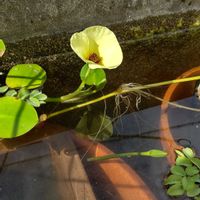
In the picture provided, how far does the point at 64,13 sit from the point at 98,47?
0.39 m

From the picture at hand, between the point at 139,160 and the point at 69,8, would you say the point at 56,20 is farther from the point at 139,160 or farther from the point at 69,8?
the point at 139,160

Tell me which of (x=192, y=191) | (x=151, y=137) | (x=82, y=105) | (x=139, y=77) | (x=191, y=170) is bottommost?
(x=192, y=191)

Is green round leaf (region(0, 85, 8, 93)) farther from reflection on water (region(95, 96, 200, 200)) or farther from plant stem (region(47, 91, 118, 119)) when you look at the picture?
reflection on water (region(95, 96, 200, 200))

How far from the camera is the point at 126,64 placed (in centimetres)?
263

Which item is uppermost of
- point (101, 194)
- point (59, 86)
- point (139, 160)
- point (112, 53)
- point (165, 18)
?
point (165, 18)

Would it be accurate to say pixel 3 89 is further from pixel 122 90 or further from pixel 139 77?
pixel 139 77

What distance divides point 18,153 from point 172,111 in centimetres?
82

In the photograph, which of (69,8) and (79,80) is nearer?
(69,8)

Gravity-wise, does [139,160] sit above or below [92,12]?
below

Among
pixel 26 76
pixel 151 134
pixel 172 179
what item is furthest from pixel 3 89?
pixel 172 179

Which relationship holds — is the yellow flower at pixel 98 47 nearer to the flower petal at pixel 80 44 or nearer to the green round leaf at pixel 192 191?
the flower petal at pixel 80 44

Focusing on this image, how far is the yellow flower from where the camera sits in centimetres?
200

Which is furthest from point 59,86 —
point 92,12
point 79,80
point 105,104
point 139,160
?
point 139,160

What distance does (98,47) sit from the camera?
2086 millimetres
